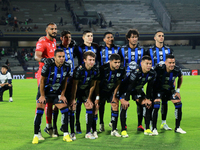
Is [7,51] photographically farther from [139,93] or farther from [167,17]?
[139,93]

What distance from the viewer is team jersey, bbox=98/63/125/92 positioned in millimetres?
5746

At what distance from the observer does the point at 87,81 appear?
5.69 meters

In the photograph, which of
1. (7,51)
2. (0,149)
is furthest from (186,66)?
(0,149)

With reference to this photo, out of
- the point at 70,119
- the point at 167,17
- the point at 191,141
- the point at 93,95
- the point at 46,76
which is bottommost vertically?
the point at 191,141

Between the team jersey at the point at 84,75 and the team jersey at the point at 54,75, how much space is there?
0.71ft

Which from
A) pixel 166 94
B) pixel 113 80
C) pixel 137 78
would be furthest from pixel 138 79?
pixel 166 94

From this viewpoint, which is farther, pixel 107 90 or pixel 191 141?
pixel 107 90

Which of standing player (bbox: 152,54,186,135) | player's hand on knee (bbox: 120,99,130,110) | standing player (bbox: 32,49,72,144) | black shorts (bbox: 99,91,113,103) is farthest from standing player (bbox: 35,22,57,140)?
standing player (bbox: 152,54,186,135)

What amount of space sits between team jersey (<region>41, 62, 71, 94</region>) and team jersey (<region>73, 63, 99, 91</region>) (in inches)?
8.5

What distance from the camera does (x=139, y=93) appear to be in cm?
603

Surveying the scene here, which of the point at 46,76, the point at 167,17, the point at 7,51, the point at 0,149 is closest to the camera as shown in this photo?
the point at 0,149

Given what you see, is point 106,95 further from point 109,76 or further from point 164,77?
point 164,77

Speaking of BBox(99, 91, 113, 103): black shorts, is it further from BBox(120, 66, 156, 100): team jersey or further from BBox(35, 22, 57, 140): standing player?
BBox(35, 22, 57, 140): standing player

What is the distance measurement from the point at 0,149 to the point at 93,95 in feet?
6.94
